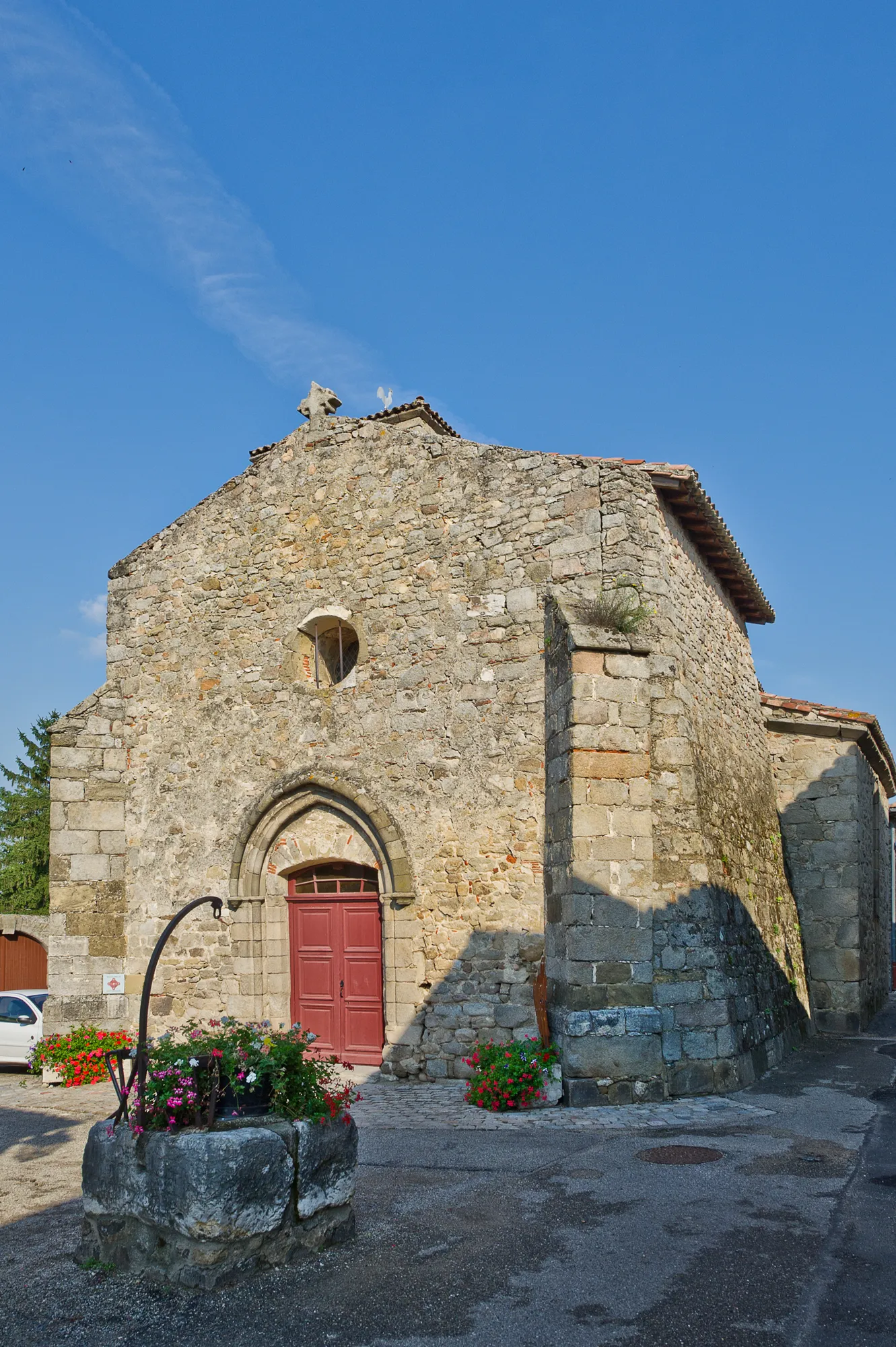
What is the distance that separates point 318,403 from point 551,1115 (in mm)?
7975

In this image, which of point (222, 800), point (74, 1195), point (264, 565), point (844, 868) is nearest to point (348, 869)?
point (222, 800)

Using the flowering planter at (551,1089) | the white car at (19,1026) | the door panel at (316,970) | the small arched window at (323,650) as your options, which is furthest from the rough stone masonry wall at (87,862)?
the flowering planter at (551,1089)

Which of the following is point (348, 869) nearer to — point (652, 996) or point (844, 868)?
point (652, 996)

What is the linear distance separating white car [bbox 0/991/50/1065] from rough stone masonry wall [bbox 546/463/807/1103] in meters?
6.75

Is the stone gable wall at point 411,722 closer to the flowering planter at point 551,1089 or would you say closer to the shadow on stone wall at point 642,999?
the shadow on stone wall at point 642,999

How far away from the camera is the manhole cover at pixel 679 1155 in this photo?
6531mm

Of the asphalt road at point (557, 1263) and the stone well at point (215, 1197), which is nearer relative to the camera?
the asphalt road at point (557, 1263)

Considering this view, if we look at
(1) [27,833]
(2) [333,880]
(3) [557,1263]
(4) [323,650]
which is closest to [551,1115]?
(3) [557,1263]

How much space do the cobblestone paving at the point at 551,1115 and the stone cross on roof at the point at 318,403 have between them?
7357 mm

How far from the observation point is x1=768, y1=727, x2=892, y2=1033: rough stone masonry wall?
13.1 metres

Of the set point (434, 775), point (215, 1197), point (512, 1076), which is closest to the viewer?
point (215, 1197)

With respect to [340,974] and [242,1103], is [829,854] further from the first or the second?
[242,1103]

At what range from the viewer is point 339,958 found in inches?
434

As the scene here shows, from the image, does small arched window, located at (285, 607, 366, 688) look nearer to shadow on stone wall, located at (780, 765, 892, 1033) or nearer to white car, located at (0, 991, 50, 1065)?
white car, located at (0, 991, 50, 1065)
